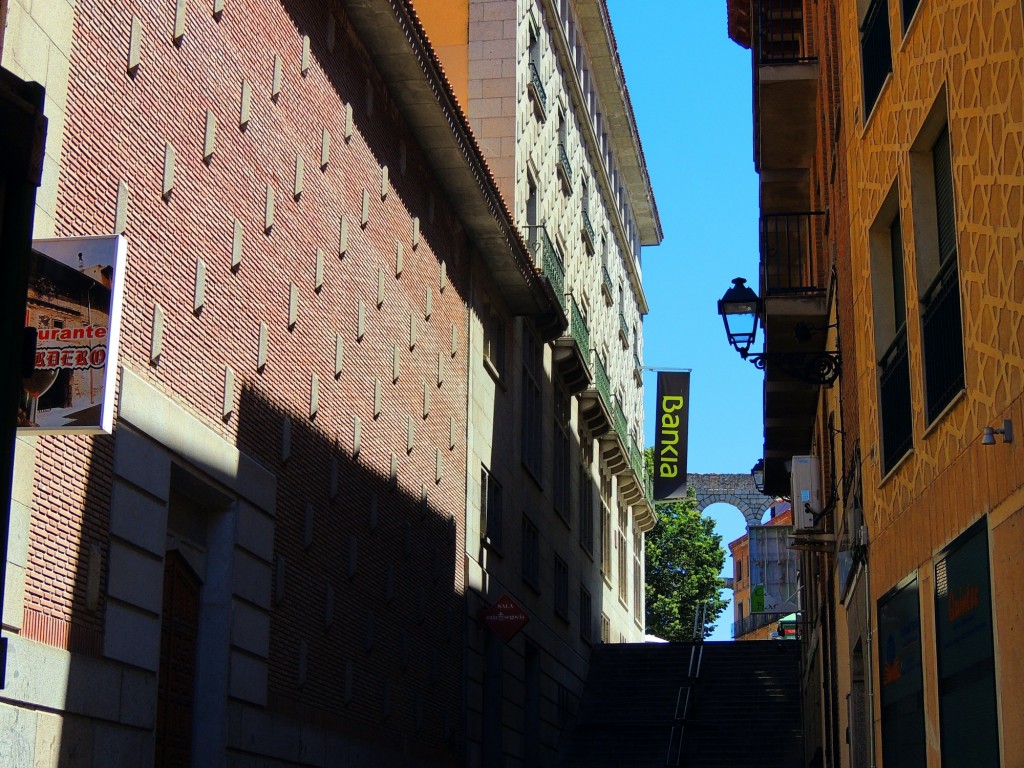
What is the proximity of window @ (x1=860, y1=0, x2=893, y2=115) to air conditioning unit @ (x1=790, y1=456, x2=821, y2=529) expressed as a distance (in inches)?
295

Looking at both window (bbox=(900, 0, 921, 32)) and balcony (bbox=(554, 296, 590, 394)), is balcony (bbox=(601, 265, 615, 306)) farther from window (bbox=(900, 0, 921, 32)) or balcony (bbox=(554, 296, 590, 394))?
window (bbox=(900, 0, 921, 32))

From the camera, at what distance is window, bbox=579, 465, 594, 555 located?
40344 mm

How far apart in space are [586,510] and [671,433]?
8363 millimetres

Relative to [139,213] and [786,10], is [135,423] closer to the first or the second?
[139,213]

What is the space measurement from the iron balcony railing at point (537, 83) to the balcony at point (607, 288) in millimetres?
11453

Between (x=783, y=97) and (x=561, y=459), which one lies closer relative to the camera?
(x=783, y=97)

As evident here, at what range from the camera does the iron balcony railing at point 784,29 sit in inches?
792

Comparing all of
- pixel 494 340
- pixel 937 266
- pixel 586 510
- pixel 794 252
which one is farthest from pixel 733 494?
pixel 937 266

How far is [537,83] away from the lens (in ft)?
111

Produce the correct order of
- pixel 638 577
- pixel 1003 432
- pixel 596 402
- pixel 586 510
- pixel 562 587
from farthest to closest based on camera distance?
pixel 638 577 < pixel 586 510 < pixel 596 402 < pixel 562 587 < pixel 1003 432

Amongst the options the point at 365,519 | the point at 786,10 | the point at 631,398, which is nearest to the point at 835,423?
the point at 365,519

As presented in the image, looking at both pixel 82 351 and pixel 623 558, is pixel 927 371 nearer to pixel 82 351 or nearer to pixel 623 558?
pixel 82 351

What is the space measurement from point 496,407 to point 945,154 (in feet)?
65.5

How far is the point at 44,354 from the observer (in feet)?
28.3
